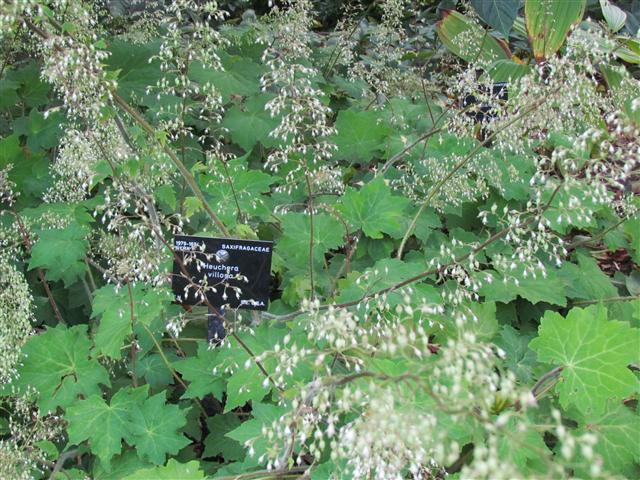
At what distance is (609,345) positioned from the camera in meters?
2.05

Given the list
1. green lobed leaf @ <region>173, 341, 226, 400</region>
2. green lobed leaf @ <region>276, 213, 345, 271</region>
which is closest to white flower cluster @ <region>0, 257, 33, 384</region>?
green lobed leaf @ <region>173, 341, 226, 400</region>

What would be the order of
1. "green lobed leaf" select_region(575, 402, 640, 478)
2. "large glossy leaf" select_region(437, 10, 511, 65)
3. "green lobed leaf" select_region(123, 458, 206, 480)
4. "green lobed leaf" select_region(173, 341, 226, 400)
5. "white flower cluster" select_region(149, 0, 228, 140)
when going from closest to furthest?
1. "green lobed leaf" select_region(123, 458, 206, 480)
2. "green lobed leaf" select_region(575, 402, 640, 478)
3. "white flower cluster" select_region(149, 0, 228, 140)
4. "green lobed leaf" select_region(173, 341, 226, 400)
5. "large glossy leaf" select_region(437, 10, 511, 65)

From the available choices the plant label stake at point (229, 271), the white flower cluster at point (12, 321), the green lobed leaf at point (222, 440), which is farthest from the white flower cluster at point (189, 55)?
the green lobed leaf at point (222, 440)

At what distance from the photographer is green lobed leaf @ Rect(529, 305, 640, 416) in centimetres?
196

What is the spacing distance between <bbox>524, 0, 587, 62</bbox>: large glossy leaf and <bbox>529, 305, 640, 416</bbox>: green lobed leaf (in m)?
2.98

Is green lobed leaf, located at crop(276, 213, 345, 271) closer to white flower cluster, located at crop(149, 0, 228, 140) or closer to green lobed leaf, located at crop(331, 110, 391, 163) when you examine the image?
white flower cluster, located at crop(149, 0, 228, 140)

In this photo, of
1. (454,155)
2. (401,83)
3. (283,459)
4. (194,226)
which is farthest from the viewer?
(401,83)

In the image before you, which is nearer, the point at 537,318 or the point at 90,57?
the point at 90,57

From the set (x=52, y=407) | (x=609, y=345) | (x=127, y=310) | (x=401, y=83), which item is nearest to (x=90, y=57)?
(x=127, y=310)

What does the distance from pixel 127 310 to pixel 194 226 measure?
87 cm

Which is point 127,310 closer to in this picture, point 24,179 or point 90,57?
point 90,57

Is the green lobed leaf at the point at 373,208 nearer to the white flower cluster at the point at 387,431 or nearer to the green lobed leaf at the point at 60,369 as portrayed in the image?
the green lobed leaf at the point at 60,369

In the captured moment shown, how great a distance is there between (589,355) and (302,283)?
1.21 meters

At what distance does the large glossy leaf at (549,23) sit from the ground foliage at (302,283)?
0.81 meters
